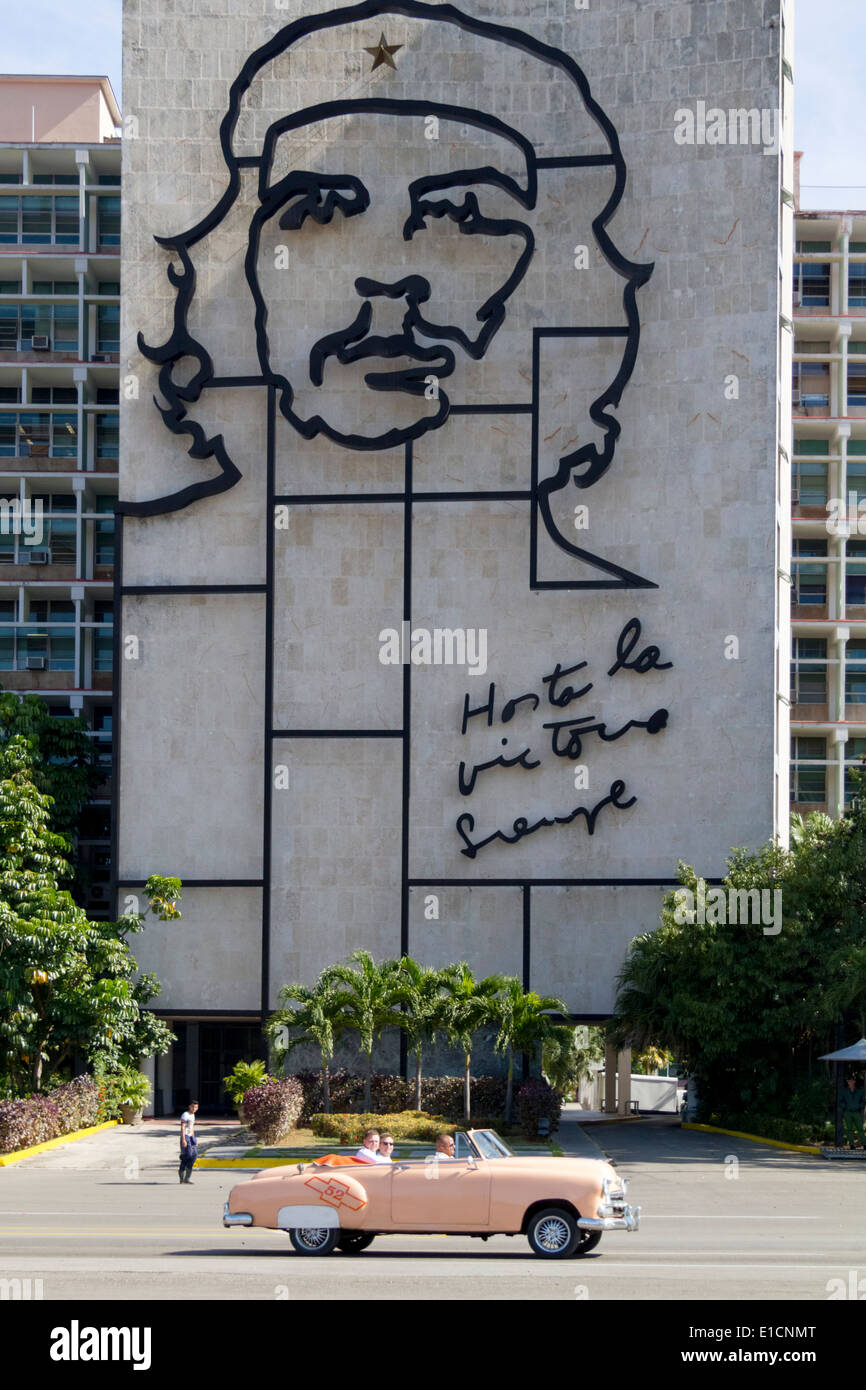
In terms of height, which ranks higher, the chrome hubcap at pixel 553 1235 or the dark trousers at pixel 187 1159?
the chrome hubcap at pixel 553 1235

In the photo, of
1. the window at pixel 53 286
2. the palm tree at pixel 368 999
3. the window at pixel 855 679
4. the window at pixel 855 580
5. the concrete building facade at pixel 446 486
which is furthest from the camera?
the window at pixel 855 580

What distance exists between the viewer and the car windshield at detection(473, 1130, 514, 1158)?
1845 centimetres

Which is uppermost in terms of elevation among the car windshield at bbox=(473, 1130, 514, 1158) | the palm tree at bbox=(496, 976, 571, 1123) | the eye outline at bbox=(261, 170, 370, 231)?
the eye outline at bbox=(261, 170, 370, 231)

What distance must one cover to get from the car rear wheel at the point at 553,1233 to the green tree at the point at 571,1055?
70.8ft

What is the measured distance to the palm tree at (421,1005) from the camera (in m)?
38.7

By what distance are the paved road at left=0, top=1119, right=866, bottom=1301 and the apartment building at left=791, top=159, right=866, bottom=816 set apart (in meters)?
37.1

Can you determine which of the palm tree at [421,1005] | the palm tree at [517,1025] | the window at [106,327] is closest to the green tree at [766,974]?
the palm tree at [517,1025]

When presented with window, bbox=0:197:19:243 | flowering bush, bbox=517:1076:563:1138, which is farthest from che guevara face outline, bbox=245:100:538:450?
window, bbox=0:197:19:243

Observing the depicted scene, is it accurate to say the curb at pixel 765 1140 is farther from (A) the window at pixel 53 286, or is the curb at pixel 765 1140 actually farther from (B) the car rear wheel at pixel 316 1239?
(A) the window at pixel 53 286

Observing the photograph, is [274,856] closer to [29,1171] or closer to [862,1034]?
[29,1171]

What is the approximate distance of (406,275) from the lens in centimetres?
4666

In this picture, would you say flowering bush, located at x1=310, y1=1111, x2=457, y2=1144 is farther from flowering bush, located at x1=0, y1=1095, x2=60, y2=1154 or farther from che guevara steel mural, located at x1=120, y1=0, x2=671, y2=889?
che guevara steel mural, located at x1=120, y1=0, x2=671, y2=889

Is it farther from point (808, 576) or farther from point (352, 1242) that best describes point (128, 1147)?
point (808, 576)

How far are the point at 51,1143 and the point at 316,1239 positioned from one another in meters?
21.0
